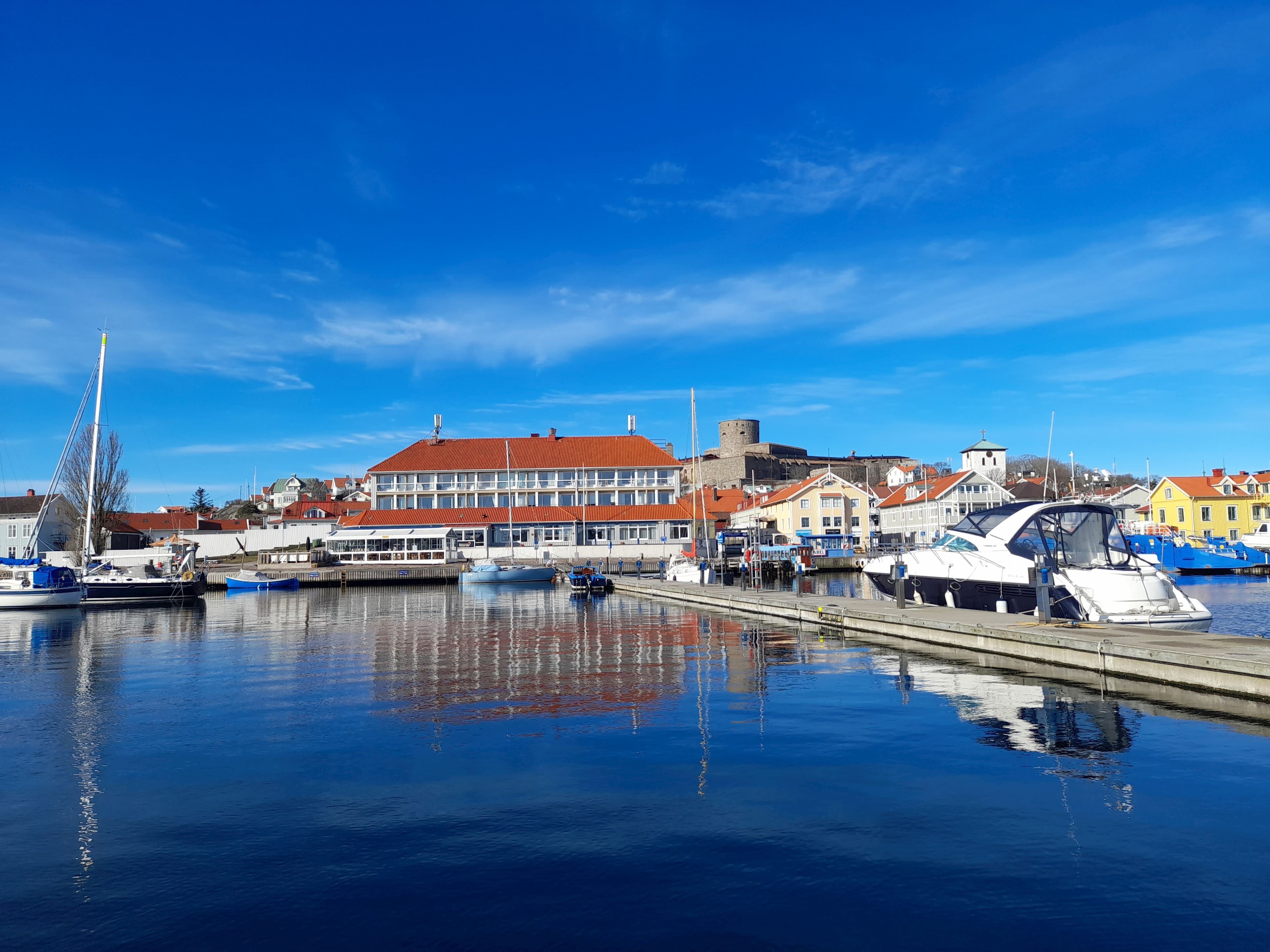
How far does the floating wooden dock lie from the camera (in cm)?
7300

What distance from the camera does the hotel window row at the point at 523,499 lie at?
93.8 meters

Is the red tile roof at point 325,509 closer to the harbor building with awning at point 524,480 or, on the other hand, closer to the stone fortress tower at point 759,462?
the harbor building with awning at point 524,480

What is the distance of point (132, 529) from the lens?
339ft

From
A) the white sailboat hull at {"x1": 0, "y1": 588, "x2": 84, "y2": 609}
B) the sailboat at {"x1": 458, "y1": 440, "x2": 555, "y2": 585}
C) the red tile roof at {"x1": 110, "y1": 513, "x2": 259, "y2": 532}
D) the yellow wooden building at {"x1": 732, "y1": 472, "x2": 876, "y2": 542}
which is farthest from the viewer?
the red tile roof at {"x1": 110, "y1": 513, "x2": 259, "y2": 532}

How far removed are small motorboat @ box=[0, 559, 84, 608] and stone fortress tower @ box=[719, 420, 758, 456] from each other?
13891cm

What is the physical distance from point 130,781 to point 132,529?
10504 centimetres

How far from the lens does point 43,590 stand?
50.9m

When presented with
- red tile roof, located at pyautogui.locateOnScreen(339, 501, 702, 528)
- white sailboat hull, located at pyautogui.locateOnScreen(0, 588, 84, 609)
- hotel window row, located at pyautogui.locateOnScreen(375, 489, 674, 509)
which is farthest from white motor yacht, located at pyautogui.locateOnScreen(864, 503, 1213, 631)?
hotel window row, located at pyautogui.locateOnScreen(375, 489, 674, 509)

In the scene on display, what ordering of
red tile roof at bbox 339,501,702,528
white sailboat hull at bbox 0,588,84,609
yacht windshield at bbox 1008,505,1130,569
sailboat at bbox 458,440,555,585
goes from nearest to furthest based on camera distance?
1. yacht windshield at bbox 1008,505,1130,569
2. white sailboat hull at bbox 0,588,84,609
3. sailboat at bbox 458,440,555,585
4. red tile roof at bbox 339,501,702,528

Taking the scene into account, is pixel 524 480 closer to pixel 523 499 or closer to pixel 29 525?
pixel 523 499

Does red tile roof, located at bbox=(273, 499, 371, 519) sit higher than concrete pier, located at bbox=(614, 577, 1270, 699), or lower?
higher

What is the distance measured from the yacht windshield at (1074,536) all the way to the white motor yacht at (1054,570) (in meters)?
0.02

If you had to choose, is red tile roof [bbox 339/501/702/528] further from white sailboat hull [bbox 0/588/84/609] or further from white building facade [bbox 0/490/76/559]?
white sailboat hull [bbox 0/588/84/609]

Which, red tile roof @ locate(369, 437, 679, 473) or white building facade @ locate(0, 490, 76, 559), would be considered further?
red tile roof @ locate(369, 437, 679, 473)
